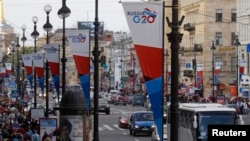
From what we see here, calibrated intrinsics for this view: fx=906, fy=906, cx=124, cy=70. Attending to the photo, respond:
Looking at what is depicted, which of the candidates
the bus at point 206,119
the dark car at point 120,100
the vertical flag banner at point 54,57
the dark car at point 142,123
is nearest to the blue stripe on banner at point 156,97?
the bus at point 206,119

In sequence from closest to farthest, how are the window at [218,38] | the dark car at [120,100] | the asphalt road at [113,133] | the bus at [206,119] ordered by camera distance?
the bus at [206,119] → the asphalt road at [113,133] → the dark car at [120,100] → the window at [218,38]

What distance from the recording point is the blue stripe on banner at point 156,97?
1852 centimetres

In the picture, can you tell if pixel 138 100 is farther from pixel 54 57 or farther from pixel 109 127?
pixel 54 57

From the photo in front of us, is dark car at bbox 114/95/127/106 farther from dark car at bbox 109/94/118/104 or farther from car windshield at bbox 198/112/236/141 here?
car windshield at bbox 198/112/236/141

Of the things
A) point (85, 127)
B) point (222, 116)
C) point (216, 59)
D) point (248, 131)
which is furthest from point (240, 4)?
point (248, 131)

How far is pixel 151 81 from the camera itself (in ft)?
60.7

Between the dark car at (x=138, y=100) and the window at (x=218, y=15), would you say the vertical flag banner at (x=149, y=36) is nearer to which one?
the dark car at (x=138, y=100)

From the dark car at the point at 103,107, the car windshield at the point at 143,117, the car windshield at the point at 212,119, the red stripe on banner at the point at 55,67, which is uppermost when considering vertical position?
the red stripe on banner at the point at 55,67

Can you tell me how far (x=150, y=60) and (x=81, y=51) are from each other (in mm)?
12698

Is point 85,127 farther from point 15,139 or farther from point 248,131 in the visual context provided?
point 248,131

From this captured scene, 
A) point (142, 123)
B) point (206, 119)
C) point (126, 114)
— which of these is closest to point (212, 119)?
point (206, 119)

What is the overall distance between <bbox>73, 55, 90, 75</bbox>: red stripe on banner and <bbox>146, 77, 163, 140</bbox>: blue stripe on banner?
12.1m

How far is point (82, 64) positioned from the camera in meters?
31.1

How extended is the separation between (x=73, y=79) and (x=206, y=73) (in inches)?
3372
